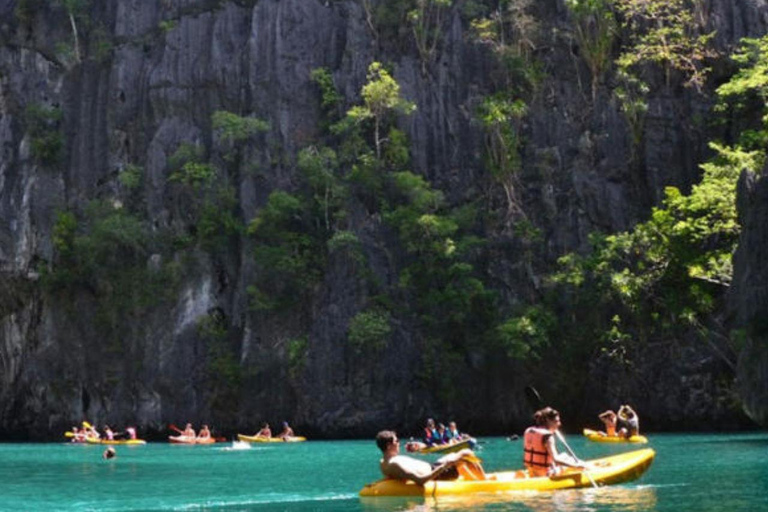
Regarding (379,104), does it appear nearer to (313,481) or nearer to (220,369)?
(220,369)

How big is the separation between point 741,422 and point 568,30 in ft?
59.0

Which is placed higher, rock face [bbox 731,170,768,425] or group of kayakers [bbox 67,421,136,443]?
rock face [bbox 731,170,768,425]

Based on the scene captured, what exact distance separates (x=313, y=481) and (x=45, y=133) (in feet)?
116

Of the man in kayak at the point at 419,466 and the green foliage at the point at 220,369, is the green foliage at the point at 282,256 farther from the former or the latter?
the man in kayak at the point at 419,466

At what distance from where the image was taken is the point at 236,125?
48.8 m

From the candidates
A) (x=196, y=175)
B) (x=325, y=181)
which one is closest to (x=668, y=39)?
(x=325, y=181)

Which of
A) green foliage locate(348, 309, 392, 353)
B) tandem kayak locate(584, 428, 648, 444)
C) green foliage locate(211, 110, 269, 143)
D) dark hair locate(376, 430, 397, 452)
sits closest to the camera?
dark hair locate(376, 430, 397, 452)

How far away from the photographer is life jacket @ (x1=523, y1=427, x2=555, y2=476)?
683 inches

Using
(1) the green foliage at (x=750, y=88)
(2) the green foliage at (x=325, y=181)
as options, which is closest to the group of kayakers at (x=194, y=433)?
(2) the green foliage at (x=325, y=181)

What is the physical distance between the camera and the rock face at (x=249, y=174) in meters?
45.0

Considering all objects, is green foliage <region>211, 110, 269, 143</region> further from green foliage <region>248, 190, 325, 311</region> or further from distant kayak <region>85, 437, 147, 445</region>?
distant kayak <region>85, 437, 147, 445</region>

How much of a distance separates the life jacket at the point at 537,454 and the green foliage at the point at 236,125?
33.0 metres

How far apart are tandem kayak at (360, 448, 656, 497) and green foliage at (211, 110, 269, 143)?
107ft

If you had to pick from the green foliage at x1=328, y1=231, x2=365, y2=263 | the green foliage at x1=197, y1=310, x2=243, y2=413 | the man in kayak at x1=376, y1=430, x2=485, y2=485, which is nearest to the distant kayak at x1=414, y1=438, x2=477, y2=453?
the man in kayak at x1=376, y1=430, x2=485, y2=485
